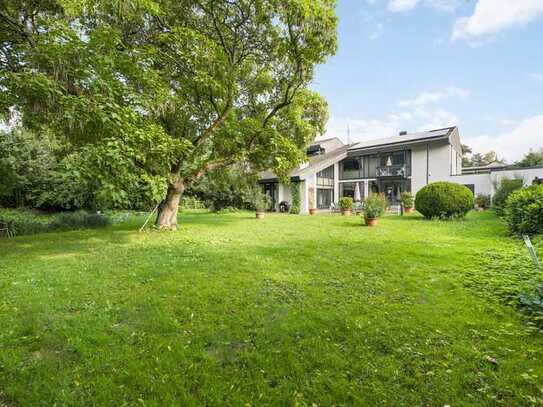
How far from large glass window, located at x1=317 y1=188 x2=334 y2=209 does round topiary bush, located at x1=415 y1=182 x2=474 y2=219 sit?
1069cm

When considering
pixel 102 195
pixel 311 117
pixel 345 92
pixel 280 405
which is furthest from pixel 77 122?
pixel 345 92

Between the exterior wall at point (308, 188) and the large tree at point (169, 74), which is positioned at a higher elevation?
the large tree at point (169, 74)

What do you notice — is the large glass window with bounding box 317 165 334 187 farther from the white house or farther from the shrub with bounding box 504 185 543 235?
the shrub with bounding box 504 185 543 235

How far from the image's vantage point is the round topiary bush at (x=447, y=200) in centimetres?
1198

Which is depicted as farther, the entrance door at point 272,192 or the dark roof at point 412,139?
the entrance door at point 272,192

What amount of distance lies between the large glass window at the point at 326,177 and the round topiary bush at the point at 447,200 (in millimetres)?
10749

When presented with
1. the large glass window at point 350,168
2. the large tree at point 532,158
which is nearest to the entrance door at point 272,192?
the large glass window at point 350,168

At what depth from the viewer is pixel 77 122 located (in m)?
5.68

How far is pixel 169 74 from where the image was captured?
943cm

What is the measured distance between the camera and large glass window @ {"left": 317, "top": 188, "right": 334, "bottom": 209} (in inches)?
902

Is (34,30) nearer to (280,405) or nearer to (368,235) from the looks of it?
(280,405)

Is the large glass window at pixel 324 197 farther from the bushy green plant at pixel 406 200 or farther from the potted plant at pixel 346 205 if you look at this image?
the bushy green plant at pixel 406 200

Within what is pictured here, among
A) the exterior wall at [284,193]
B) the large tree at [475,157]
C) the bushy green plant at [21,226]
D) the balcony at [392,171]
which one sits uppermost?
the large tree at [475,157]

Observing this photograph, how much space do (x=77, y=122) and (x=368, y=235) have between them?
849 centimetres
